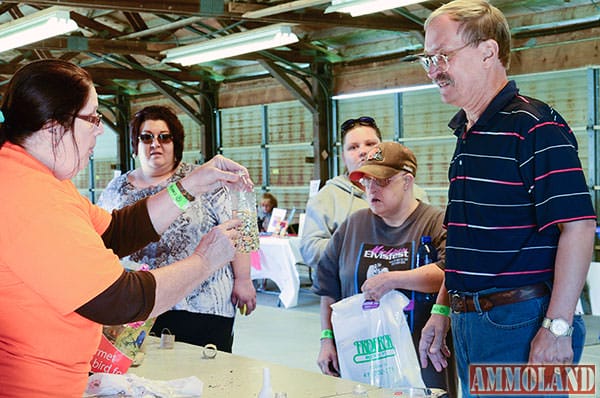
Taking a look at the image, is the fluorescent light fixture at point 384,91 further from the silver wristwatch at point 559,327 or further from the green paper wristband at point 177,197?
the silver wristwatch at point 559,327

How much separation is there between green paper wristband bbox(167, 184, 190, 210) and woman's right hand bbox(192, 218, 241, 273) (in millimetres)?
373

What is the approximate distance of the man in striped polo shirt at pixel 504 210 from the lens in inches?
80.6

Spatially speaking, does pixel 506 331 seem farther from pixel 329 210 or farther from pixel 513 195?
pixel 329 210

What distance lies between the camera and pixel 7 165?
5.96ft

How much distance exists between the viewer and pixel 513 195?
2.14m

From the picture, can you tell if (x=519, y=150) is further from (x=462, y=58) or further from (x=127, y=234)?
(x=127, y=234)

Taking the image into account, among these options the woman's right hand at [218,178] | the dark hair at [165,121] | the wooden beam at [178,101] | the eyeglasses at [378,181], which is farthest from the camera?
the wooden beam at [178,101]

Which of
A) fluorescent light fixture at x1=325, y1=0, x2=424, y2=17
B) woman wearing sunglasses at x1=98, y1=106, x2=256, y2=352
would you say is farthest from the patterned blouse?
fluorescent light fixture at x1=325, y1=0, x2=424, y2=17

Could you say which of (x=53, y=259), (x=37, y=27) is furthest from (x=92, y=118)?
(x=37, y=27)

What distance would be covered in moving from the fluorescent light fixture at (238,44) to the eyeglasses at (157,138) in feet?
16.8

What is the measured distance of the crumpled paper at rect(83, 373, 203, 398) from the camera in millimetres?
2240

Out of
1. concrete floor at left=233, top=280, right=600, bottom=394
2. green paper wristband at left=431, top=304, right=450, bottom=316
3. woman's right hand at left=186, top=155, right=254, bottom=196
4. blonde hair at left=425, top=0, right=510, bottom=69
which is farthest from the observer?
concrete floor at left=233, top=280, right=600, bottom=394

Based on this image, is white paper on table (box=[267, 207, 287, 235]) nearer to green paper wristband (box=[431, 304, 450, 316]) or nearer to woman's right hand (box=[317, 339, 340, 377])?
woman's right hand (box=[317, 339, 340, 377])

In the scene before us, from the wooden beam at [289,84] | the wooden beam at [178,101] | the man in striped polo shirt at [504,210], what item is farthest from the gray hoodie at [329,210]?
the wooden beam at [178,101]
